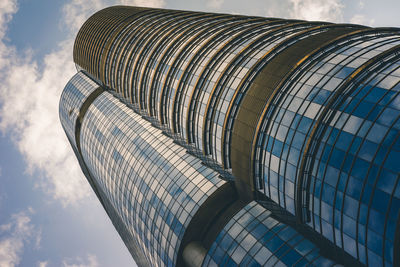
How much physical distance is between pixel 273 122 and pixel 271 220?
12309 millimetres

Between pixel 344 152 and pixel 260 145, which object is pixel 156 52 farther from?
pixel 344 152

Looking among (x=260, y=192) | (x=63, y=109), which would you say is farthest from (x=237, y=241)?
(x=63, y=109)

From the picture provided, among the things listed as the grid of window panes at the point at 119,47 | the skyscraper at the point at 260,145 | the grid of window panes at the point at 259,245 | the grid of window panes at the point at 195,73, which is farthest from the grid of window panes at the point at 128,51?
the grid of window panes at the point at 259,245

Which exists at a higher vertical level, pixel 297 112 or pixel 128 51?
pixel 128 51

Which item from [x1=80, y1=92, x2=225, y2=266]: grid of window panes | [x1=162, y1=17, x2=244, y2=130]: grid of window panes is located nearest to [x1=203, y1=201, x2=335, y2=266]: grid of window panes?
[x1=80, y1=92, x2=225, y2=266]: grid of window panes

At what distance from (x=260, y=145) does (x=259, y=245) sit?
38.0 feet

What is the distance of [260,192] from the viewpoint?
3472cm

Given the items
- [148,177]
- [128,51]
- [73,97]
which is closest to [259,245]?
[148,177]

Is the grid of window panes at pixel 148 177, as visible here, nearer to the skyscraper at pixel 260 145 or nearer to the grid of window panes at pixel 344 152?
the skyscraper at pixel 260 145

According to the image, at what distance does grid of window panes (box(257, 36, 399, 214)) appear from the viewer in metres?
27.1

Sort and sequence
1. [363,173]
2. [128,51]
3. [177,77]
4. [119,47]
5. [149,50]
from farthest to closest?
1. [119,47]
2. [128,51]
3. [149,50]
4. [177,77]
5. [363,173]

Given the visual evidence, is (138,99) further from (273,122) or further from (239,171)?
(273,122)

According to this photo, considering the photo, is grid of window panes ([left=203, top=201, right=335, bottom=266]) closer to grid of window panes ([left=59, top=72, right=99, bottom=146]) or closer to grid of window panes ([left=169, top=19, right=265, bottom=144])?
grid of window panes ([left=169, top=19, right=265, bottom=144])

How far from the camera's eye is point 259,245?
3038 cm
